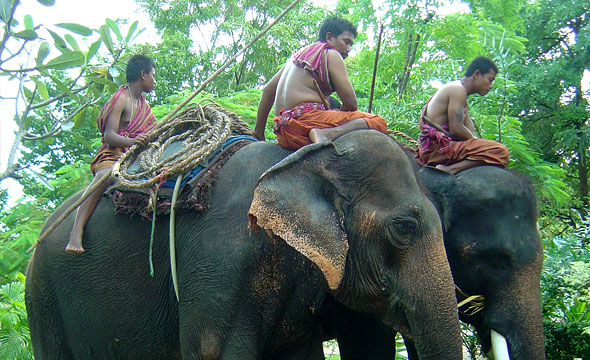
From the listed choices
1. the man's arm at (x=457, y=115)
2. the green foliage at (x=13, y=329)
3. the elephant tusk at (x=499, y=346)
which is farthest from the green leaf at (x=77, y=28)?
the green foliage at (x=13, y=329)

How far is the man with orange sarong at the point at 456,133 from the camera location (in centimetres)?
489

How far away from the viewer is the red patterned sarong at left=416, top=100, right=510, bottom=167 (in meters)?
4.89

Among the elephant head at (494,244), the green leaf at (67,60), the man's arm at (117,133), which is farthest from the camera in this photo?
the man's arm at (117,133)

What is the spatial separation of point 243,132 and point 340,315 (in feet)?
4.34

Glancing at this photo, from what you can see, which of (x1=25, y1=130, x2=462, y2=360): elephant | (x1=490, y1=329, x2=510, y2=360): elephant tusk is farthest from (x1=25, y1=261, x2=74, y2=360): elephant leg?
(x1=490, y1=329, x2=510, y2=360): elephant tusk

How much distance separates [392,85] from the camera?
13.4m

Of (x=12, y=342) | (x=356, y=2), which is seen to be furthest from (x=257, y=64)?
(x=12, y=342)

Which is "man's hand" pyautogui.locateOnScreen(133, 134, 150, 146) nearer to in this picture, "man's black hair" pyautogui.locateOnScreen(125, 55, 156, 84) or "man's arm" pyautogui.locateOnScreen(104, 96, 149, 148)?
"man's arm" pyautogui.locateOnScreen(104, 96, 149, 148)

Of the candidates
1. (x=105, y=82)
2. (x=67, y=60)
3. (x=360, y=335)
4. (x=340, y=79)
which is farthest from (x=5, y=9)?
(x=360, y=335)

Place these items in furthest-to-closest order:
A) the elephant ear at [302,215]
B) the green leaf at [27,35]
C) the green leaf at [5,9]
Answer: the elephant ear at [302,215] < the green leaf at [27,35] < the green leaf at [5,9]

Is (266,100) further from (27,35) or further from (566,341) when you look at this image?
(566,341)

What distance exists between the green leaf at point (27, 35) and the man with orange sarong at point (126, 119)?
139 centimetres

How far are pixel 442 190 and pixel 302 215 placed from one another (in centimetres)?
173

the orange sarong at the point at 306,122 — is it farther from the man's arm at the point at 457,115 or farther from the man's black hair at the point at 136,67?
the man's black hair at the point at 136,67
